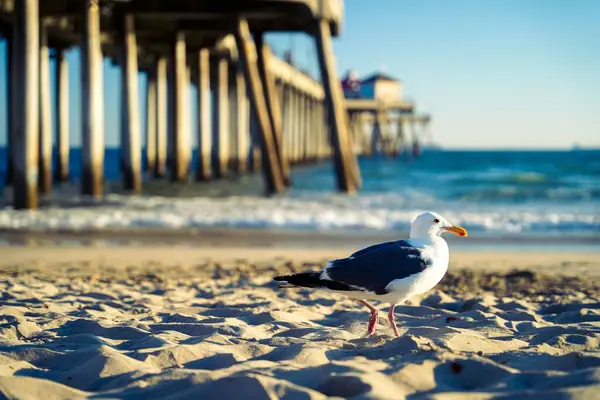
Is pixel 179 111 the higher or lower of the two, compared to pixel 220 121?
higher

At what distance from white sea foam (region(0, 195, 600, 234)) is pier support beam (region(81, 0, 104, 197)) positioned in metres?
0.84

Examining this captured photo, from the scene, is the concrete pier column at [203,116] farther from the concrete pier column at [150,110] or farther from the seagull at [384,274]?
the seagull at [384,274]

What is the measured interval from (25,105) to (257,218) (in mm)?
4333

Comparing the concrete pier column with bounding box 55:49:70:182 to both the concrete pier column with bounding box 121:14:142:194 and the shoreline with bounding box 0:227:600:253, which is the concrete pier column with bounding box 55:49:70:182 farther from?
the shoreline with bounding box 0:227:600:253

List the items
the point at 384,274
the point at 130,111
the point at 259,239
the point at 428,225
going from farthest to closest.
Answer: the point at 130,111 < the point at 259,239 < the point at 428,225 < the point at 384,274

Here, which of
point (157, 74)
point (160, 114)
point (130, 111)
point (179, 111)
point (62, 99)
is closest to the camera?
point (130, 111)

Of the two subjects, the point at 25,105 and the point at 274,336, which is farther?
the point at 25,105

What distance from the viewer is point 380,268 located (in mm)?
4121

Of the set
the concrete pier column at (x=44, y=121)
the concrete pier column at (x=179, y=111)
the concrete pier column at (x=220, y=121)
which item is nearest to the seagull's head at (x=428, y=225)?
the concrete pier column at (x=44, y=121)

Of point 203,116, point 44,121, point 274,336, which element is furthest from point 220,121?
point 274,336

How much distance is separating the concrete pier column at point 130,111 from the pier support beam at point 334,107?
177 inches

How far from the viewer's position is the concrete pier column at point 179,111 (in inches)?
861

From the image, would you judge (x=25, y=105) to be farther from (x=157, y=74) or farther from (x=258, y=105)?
(x=157, y=74)

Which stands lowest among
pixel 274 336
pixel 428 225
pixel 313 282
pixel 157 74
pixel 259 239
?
Answer: pixel 259 239
